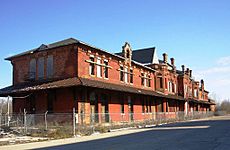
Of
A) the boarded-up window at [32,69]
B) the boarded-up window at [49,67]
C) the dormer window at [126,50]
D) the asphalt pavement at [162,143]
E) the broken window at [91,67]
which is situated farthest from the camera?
the dormer window at [126,50]

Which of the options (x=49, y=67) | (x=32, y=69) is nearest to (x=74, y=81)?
(x=49, y=67)

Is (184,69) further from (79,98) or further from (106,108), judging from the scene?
(79,98)

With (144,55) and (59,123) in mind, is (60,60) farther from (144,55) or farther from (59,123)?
(144,55)

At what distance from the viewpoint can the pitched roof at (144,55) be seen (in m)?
52.7

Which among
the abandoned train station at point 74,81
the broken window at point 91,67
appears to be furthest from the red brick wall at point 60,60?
the broken window at point 91,67

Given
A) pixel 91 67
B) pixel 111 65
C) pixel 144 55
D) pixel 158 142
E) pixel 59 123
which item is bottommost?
pixel 158 142

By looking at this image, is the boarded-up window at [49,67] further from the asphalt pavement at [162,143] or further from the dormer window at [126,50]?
the asphalt pavement at [162,143]

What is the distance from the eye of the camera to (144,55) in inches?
2141

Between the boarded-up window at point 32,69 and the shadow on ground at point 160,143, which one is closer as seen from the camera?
the shadow on ground at point 160,143

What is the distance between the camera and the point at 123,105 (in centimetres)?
3650

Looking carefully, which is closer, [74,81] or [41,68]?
[74,81]

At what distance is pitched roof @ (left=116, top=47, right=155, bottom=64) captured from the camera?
52.7 metres

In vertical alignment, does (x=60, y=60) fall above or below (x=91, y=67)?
above

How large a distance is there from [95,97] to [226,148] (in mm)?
19647
